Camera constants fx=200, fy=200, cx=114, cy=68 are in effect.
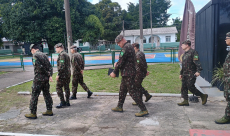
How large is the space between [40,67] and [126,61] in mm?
2131

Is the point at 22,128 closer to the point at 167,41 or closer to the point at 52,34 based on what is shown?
the point at 52,34

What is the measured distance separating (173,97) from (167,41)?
44.1 metres

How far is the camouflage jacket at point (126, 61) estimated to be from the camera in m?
4.85

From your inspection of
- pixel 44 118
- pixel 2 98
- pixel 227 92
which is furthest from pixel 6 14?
pixel 227 92

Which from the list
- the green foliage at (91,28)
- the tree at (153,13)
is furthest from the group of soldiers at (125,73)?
the tree at (153,13)

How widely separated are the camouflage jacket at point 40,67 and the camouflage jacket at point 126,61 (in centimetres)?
174

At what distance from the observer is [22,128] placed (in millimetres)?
4531

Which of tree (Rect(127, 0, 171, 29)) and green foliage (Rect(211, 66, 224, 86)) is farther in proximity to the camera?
tree (Rect(127, 0, 171, 29))

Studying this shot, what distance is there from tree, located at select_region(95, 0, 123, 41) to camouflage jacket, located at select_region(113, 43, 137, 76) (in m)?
51.5

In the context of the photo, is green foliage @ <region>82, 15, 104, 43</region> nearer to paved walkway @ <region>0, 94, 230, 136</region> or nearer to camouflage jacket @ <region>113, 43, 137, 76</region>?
paved walkway @ <region>0, 94, 230, 136</region>

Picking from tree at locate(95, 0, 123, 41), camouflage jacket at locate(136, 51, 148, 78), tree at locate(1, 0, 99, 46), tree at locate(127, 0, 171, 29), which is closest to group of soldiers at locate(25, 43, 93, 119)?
camouflage jacket at locate(136, 51, 148, 78)

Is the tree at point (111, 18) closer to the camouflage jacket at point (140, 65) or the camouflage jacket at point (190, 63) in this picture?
the camouflage jacket at point (140, 65)

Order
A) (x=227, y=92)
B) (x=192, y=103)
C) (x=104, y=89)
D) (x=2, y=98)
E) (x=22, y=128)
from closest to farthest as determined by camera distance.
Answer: (x=227, y=92), (x=22, y=128), (x=192, y=103), (x=2, y=98), (x=104, y=89)

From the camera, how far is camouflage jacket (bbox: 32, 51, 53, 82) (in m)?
4.94
